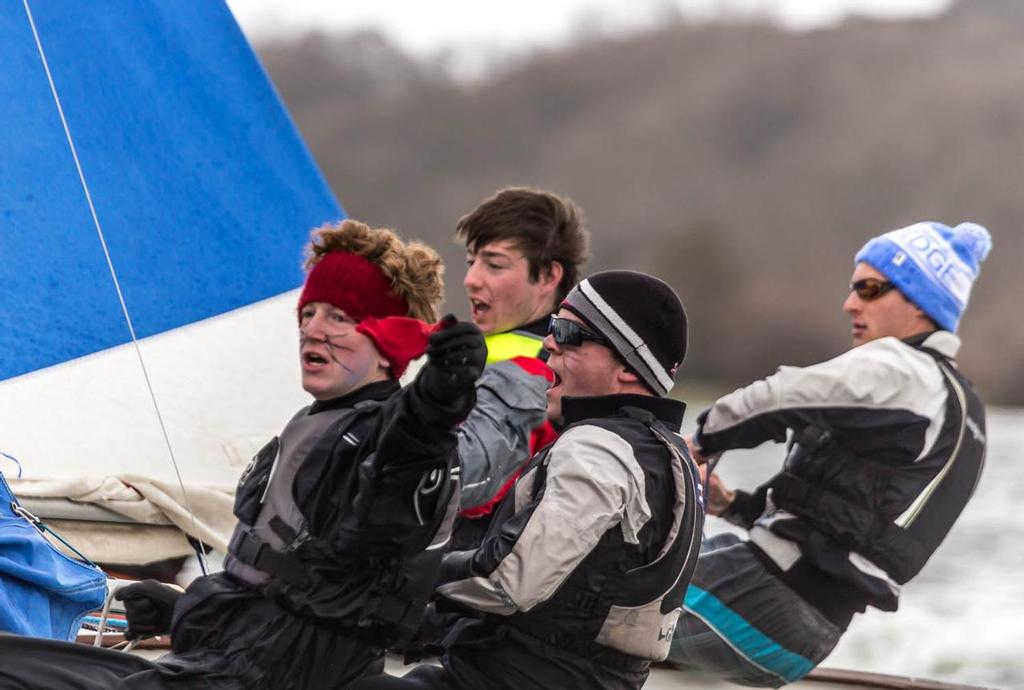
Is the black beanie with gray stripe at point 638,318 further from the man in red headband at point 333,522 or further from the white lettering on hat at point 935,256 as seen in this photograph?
the white lettering on hat at point 935,256

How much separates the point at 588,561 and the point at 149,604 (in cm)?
67

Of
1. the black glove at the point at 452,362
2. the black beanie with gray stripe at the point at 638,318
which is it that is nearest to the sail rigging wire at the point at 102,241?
the black beanie with gray stripe at the point at 638,318

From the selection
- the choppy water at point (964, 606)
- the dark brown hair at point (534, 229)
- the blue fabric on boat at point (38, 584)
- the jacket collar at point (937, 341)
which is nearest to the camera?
the blue fabric on boat at point (38, 584)

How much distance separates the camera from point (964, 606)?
359 inches

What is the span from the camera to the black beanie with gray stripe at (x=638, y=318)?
6.44 ft

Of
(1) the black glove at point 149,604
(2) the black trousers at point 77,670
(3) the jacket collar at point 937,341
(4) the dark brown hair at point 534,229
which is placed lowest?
(2) the black trousers at point 77,670

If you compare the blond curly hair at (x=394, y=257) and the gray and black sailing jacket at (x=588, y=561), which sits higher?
the blond curly hair at (x=394, y=257)

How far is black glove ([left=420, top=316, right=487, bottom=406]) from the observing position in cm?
163

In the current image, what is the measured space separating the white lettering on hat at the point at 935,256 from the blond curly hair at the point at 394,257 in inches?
50.4

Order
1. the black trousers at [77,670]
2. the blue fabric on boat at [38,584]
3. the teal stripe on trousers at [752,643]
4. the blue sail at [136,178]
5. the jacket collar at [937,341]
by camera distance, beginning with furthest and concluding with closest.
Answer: the teal stripe on trousers at [752,643]
the jacket collar at [937,341]
the blue sail at [136,178]
the blue fabric on boat at [38,584]
the black trousers at [77,670]

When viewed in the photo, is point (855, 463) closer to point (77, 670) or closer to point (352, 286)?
point (352, 286)

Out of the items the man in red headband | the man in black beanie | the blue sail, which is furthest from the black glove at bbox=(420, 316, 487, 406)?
the blue sail

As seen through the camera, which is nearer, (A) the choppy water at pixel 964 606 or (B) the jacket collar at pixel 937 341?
(B) the jacket collar at pixel 937 341

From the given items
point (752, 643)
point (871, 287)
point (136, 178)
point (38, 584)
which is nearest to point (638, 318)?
point (38, 584)
